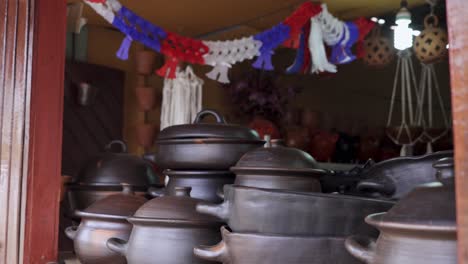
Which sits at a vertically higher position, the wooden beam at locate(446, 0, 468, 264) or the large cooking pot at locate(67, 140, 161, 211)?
the wooden beam at locate(446, 0, 468, 264)

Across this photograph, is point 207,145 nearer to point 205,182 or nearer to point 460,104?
point 205,182

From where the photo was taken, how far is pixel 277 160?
1014 mm

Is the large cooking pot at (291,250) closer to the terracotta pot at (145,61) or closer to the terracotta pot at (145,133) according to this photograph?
the terracotta pot at (145,133)

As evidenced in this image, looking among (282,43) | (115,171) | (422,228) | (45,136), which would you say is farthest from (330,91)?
(422,228)

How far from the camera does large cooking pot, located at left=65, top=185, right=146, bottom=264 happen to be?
1.21 m

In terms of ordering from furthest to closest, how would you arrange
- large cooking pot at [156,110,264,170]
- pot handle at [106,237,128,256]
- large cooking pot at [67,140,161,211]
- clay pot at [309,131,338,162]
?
clay pot at [309,131,338,162], large cooking pot at [67,140,161,211], large cooking pot at [156,110,264,170], pot handle at [106,237,128,256]

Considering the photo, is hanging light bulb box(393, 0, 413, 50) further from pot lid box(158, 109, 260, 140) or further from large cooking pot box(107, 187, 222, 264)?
large cooking pot box(107, 187, 222, 264)

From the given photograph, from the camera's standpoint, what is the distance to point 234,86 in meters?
4.93

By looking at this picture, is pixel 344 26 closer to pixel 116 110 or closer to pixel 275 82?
pixel 275 82

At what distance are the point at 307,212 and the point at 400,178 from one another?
0.30m

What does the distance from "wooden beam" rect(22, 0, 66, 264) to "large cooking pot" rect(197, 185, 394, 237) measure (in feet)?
2.18

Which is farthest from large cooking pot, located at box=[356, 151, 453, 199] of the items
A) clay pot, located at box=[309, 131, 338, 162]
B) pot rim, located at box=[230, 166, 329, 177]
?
clay pot, located at box=[309, 131, 338, 162]

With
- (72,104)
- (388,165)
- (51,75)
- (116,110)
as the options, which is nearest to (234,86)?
(116,110)

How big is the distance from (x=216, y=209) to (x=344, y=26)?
270 centimetres
